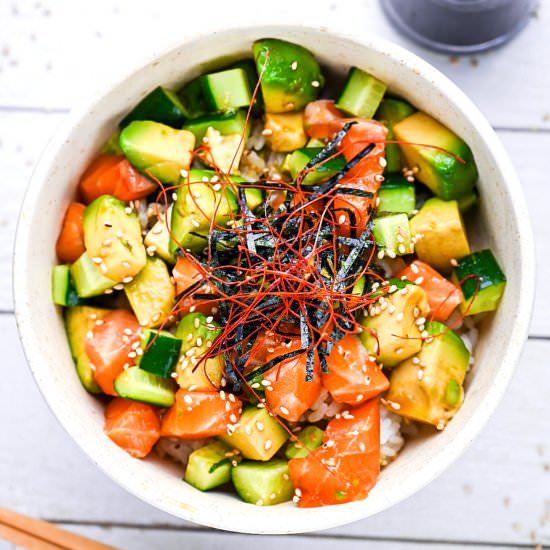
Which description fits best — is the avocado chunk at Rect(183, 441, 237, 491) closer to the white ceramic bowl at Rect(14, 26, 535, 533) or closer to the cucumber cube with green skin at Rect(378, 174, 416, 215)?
the white ceramic bowl at Rect(14, 26, 535, 533)

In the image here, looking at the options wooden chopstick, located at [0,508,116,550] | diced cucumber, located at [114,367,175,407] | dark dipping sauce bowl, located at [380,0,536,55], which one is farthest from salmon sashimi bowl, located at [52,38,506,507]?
wooden chopstick, located at [0,508,116,550]

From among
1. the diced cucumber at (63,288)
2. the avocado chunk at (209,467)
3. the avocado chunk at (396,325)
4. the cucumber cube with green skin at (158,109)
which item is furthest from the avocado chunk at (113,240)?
the avocado chunk at (396,325)

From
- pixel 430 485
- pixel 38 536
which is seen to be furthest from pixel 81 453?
pixel 430 485

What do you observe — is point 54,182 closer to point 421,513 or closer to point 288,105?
point 288,105

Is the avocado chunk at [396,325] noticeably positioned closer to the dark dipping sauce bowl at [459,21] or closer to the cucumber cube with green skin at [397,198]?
the cucumber cube with green skin at [397,198]

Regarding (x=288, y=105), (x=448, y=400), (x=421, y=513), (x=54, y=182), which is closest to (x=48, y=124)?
(x=54, y=182)

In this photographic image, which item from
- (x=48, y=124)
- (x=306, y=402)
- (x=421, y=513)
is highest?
(x=48, y=124)
